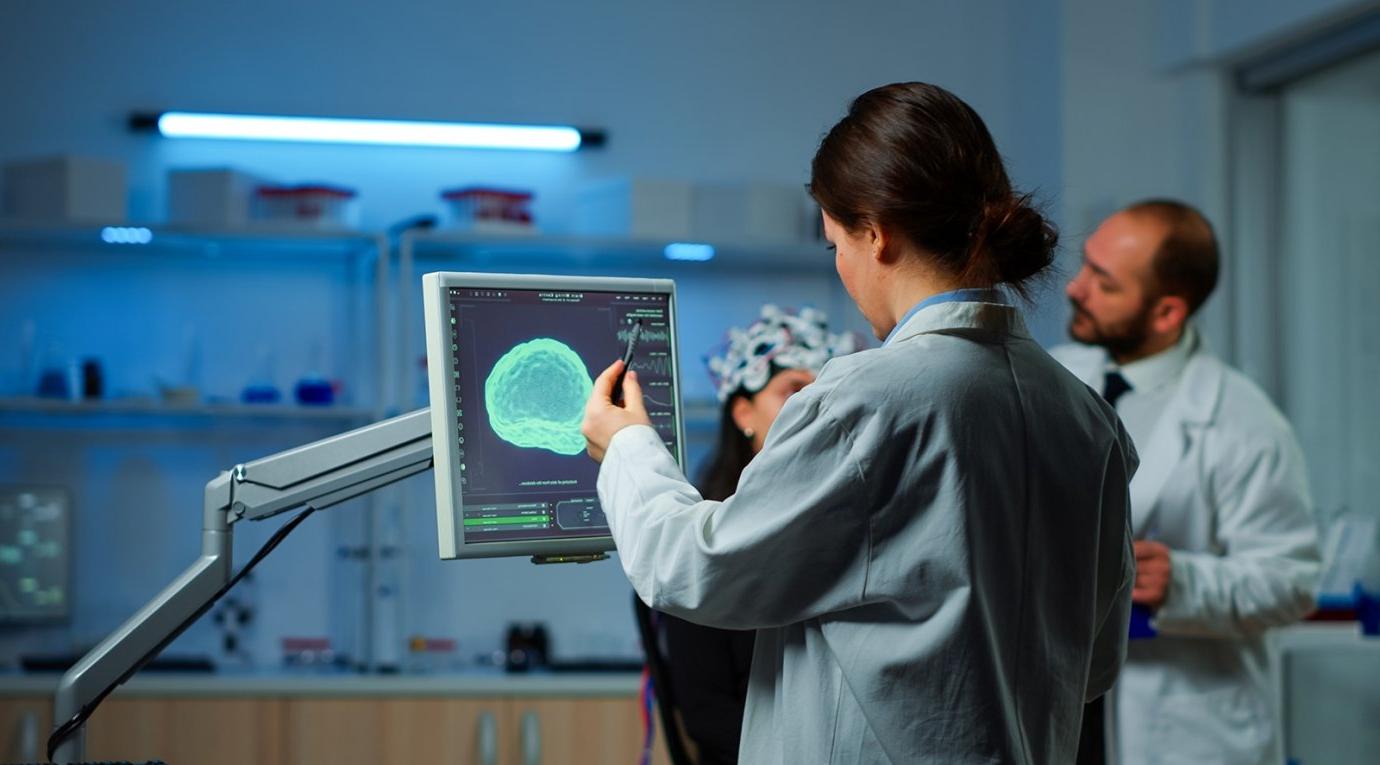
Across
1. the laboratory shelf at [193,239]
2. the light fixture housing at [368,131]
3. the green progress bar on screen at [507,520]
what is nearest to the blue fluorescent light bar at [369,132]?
the light fixture housing at [368,131]

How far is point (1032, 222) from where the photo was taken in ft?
4.43

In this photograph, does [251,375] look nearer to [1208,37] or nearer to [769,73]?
[769,73]

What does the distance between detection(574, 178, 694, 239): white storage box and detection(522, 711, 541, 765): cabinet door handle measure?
132cm

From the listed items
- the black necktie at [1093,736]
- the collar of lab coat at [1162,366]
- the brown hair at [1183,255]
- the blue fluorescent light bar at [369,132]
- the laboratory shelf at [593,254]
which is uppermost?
the blue fluorescent light bar at [369,132]

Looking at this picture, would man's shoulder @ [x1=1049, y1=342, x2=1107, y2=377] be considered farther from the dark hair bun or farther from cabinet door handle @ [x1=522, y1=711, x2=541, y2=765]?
cabinet door handle @ [x1=522, y1=711, x2=541, y2=765]

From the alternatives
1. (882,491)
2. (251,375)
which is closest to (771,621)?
(882,491)

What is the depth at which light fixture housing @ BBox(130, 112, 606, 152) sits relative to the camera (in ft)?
13.1

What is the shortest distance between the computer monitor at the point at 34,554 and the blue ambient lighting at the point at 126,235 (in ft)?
2.24

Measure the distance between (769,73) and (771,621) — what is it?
3.37 m

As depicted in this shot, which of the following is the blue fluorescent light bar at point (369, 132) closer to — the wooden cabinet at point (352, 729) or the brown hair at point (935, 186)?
the wooden cabinet at point (352, 729)

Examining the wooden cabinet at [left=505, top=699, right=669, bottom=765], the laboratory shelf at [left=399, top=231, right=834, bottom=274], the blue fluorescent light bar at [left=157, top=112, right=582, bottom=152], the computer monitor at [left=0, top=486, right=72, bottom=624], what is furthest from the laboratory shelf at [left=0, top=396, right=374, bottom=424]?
the wooden cabinet at [left=505, top=699, right=669, bottom=765]

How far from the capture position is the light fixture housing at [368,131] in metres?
3.98

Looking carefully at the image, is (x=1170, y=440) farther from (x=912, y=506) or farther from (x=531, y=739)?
(x=531, y=739)

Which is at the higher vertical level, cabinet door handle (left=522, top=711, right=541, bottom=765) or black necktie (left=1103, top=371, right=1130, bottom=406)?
black necktie (left=1103, top=371, right=1130, bottom=406)
